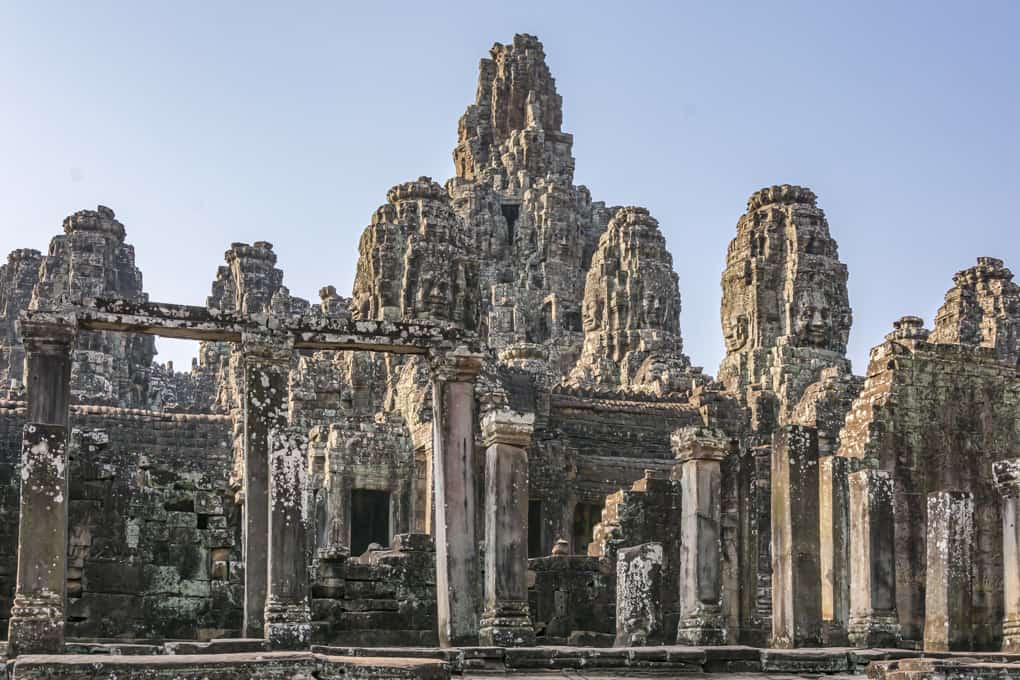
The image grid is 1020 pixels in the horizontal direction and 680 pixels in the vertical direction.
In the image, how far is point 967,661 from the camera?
677 inches

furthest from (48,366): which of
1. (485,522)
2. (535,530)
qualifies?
(535,530)

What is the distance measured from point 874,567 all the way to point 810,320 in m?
21.9

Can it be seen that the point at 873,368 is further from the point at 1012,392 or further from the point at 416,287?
the point at 416,287

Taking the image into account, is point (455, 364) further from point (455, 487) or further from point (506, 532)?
point (506, 532)

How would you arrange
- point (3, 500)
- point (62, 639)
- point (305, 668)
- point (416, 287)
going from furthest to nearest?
1. point (416, 287)
2. point (3, 500)
3. point (62, 639)
4. point (305, 668)

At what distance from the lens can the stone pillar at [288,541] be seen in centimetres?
1816

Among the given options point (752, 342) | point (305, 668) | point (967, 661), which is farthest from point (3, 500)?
point (752, 342)

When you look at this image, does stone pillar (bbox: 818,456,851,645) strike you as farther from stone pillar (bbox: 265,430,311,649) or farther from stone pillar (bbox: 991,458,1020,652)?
stone pillar (bbox: 265,430,311,649)

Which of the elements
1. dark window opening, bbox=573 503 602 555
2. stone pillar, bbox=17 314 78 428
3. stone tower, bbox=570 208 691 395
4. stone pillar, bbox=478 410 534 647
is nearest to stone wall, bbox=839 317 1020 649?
stone pillar, bbox=478 410 534 647

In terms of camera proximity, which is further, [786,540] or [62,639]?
[786,540]

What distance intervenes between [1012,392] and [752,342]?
1819 centimetres

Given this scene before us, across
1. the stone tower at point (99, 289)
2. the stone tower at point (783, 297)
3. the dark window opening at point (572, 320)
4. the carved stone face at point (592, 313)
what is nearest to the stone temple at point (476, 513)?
the stone tower at point (783, 297)

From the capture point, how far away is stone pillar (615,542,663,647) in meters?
21.6

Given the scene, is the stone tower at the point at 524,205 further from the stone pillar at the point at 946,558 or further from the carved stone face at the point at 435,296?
the stone pillar at the point at 946,558
